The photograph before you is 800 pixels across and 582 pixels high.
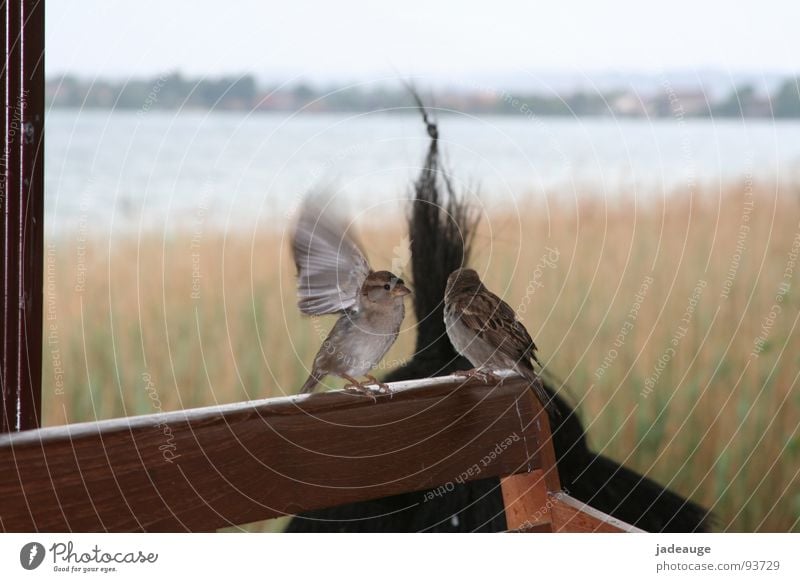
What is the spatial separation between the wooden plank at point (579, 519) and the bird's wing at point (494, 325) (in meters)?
0.15

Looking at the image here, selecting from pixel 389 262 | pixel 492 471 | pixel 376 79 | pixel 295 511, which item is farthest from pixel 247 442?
pixel 376 79

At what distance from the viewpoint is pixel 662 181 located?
1110 millimetres

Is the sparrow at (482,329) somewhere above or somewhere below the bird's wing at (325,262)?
below

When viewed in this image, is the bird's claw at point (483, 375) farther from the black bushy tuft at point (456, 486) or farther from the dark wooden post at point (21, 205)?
the dark wooden post at point (21, 205)

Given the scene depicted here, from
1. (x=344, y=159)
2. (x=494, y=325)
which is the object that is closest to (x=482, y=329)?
(x=494, y=325)

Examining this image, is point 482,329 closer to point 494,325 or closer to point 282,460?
point 494,325

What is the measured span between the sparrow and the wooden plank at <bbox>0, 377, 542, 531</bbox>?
0.28 feet

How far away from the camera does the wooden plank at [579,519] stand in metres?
0.72

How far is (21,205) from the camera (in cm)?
70

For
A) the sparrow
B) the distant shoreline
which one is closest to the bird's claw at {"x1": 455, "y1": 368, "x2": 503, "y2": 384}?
the sparrow

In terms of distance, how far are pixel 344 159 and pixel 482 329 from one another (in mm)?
256

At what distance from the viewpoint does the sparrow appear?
2.82 feet

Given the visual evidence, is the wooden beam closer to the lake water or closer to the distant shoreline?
the lake water

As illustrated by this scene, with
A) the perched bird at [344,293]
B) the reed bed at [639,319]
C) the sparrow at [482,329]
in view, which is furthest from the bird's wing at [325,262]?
the reed bed at [639,319]
